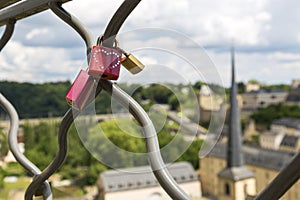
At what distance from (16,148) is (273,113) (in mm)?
27366

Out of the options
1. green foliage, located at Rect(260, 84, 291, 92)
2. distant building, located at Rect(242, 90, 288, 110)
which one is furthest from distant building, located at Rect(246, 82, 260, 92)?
distant building, located at Rect(242, 90, 288, 110)

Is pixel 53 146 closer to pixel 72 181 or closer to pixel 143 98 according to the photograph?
pixel 72 181

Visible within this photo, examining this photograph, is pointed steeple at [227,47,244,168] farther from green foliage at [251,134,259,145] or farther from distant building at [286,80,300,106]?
distant building at [286,80,300,106]

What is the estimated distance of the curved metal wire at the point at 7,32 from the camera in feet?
1.49

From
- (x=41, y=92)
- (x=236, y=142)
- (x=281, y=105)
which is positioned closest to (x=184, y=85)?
(x=236, y=142)

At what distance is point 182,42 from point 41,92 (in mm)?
17009

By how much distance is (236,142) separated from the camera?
12.4 m

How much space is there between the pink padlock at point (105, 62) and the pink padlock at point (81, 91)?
15 millimetres

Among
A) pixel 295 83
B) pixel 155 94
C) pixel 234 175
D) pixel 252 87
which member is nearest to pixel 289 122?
pixel 295 83

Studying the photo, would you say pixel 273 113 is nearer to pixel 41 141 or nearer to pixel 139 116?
pixel 41 141

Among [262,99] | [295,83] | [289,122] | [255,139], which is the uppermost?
[295,83]

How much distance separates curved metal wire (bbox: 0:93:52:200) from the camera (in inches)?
16.9

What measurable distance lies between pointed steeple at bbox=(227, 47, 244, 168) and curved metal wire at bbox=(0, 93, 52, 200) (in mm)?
10907

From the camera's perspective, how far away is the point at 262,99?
28.3m
